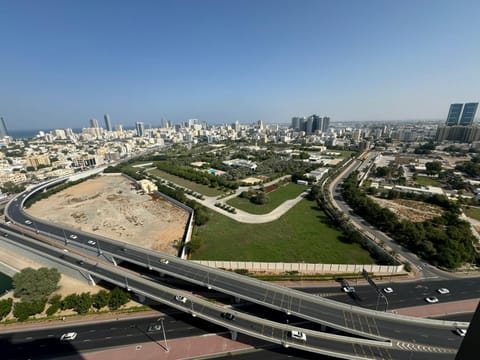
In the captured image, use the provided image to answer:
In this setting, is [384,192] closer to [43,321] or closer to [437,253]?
[437,253]

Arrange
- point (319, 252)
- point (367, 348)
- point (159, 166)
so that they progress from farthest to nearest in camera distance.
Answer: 1. point (159, 166)
2. point (319, 252)
3. point (367, 348)

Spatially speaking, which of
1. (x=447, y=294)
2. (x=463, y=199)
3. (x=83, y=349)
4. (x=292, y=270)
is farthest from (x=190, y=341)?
(x=463, y=199)

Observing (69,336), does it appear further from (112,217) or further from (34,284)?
(112,217)

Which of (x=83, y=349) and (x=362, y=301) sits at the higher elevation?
(x=362, y=301)

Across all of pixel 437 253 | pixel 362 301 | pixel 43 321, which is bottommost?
pixel 43 321

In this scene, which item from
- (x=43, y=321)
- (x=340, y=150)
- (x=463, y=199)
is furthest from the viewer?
(x=340, y=150)

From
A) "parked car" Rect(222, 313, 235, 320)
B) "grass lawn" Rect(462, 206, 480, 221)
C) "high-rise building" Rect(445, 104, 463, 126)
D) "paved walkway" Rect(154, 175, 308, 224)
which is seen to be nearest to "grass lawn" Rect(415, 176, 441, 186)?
"grass lawn" Rect(462, 206, 480, 221)

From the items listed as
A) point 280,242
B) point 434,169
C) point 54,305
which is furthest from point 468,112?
point 54,305
